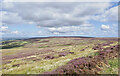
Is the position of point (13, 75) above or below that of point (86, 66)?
below

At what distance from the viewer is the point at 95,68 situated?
40.3ft

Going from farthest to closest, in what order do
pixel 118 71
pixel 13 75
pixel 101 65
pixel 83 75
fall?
pixel 101 65, pixel 13 75, pixel 118 71, pixel 83 75

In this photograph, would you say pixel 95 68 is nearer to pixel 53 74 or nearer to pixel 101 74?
pixel 101 74

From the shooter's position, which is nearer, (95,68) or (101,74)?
(101,74)

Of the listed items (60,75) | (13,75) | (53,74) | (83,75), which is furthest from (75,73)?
(13,75)

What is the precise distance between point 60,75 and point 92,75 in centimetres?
479

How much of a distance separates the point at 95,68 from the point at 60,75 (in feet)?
21.0

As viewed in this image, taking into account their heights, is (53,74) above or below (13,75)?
above

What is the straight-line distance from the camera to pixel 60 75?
1044cm

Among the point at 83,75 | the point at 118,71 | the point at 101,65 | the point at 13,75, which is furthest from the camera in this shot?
the point at 101,65

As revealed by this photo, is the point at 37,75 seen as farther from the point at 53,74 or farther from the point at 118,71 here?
the point at 118,71

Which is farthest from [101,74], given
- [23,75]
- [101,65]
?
[23,75]

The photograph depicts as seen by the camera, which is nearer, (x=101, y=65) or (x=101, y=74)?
(x=101, y=74)

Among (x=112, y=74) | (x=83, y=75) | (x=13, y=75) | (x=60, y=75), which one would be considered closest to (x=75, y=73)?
(x=83, y=75)
